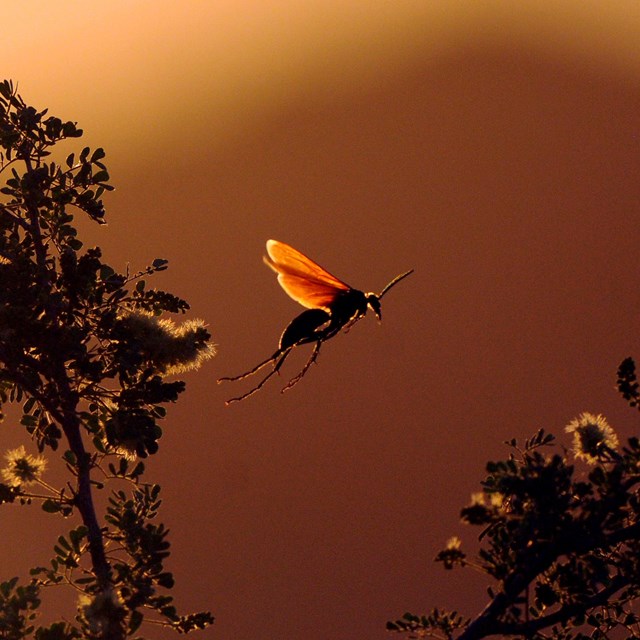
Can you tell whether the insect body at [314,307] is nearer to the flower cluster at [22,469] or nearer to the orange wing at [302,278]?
the orange wing at [302,278]

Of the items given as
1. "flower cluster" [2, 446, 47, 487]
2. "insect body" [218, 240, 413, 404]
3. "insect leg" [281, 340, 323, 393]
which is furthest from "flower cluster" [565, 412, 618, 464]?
"flower cluster" [2, 446, 47, 487]

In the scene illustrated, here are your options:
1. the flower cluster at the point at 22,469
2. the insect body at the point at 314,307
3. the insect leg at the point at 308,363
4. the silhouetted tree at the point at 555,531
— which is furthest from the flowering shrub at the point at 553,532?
the flower cluster at the point at 22,469

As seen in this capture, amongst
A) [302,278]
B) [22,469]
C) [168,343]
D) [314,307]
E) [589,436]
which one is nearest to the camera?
[589,436]

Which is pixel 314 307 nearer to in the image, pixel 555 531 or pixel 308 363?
pixel 308 363

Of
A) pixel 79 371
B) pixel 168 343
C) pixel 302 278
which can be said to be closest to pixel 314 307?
pixel 302 278

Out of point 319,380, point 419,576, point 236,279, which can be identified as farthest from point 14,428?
point 236,279

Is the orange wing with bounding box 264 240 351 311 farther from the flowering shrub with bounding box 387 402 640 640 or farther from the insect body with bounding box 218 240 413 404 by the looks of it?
the flowering shrub with bounding box 387 402 640 640

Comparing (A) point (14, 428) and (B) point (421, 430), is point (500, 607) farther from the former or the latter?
(B) point (421, 430)
